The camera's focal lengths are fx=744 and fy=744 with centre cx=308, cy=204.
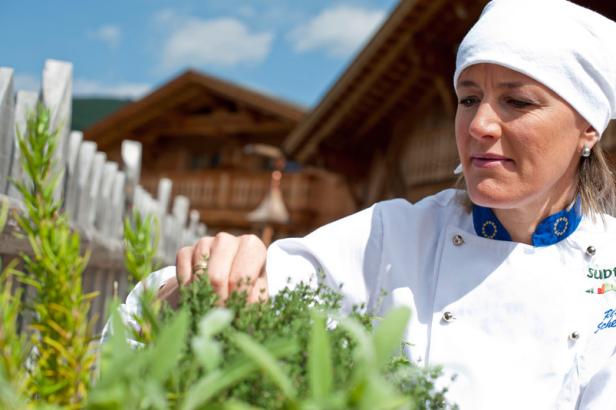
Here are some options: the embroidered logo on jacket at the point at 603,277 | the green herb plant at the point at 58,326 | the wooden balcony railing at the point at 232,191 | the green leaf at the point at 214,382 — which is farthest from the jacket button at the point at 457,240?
the wooden balcony railing at the point at 232,191

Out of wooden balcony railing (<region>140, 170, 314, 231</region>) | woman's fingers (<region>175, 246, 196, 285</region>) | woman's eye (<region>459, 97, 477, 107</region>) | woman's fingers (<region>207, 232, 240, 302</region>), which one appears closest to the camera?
woman's fingers (<region>207, 232, 240, 302</region>)

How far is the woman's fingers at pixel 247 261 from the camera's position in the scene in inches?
39.2

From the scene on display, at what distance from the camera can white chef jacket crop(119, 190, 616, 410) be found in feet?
5.12

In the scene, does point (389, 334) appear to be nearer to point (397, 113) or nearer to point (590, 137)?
point (590, 137)

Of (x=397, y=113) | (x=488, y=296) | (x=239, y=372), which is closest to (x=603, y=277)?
(x=488, y=296)

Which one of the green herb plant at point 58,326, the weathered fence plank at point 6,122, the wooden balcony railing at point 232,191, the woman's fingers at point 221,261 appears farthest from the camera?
the wooden balcony railing at point 232,191

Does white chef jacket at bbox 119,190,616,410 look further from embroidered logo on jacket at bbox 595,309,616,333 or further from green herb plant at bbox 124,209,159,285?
green herb plant at bbox 124,209,159,285

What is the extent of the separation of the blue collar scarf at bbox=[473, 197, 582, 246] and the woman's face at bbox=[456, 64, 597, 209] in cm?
20

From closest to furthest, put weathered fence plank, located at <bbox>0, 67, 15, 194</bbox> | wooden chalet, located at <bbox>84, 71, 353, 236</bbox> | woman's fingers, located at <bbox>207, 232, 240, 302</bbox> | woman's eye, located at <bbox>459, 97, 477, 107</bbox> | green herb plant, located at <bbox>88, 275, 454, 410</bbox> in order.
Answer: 1. green herb plant, located at <bbox>88, 275, 454, 410</bbox>
2. woman's fingers, located at <bbox>207, 232, 240, 302</bbox>
3. woman's eye, located at <bbox>459, 97, 477, 107</bbox>
4. weathered fence plank, located at <bbox>0, 67, 15, 194</bbox>
5. wooden chalet, located at <bbox>84, 71, 353, 236</bbox>

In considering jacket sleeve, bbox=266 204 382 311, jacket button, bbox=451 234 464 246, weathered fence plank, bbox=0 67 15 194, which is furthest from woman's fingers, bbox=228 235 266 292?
weathered fence plank, bbox=0 67 15 194

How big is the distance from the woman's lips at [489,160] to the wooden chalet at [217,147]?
1629cm

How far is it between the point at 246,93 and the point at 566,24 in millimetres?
17406

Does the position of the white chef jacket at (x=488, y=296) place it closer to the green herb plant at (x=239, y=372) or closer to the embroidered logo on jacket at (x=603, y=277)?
the embroidered logo on jacket at (x=603, y=277)

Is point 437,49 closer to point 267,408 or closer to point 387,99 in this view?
point 387,99
